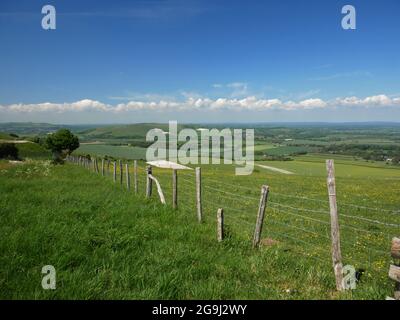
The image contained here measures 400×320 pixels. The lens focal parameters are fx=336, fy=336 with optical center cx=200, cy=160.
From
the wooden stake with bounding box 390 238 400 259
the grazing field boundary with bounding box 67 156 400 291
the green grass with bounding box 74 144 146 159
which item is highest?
the wooden stake with bounding box 390 238 400 259

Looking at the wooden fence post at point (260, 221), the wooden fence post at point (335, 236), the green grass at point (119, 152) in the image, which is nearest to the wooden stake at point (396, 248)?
the wooden fence post at point (335, 236)

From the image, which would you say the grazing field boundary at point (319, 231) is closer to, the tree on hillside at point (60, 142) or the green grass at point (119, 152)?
the tree on hillside at point (60, 142)

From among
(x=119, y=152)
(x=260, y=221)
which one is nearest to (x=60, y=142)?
(x=119, y=152)

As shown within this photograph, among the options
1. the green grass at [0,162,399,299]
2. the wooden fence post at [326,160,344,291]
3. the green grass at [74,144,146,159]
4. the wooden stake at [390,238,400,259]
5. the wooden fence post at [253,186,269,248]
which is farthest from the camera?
the green grass at [74,144,146,159]

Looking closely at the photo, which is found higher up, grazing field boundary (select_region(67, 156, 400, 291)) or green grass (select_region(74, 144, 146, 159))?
grazing field boundary (select_region(67, 156, 400, 291))

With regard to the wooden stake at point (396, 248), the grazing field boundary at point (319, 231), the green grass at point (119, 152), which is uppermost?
the wooden stake at point (396, 248)

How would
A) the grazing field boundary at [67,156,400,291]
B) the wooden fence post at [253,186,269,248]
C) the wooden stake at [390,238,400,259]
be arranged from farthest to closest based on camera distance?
the wooden fence post at [253,186,269,248]
the grazing field boundary at [67,156,400,291]
the wooden stake at [390,238,400,259]

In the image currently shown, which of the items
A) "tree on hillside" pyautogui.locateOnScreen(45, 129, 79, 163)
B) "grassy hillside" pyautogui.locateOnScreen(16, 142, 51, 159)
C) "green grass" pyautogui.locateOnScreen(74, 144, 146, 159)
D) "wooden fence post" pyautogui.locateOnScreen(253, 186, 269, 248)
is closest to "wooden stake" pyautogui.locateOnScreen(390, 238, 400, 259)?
"wooden fence post" pyautogui.locateOnScreen(253, 186, 269, 248)

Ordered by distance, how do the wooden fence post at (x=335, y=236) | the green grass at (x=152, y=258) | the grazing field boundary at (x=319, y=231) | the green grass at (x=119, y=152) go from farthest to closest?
the green grass at (x=119, y=152) → the grazing field boundary at (x=319, y=231) → the wooden fence post at (x=335, y=236) → the green grass at (x=152, y=258)

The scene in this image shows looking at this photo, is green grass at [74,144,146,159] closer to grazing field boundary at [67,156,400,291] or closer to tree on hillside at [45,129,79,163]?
tree on hillside at [45,129,79,163]

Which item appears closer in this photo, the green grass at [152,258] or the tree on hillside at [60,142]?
the green grass at [152,258]

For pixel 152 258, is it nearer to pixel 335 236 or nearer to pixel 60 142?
pixel 335 236
